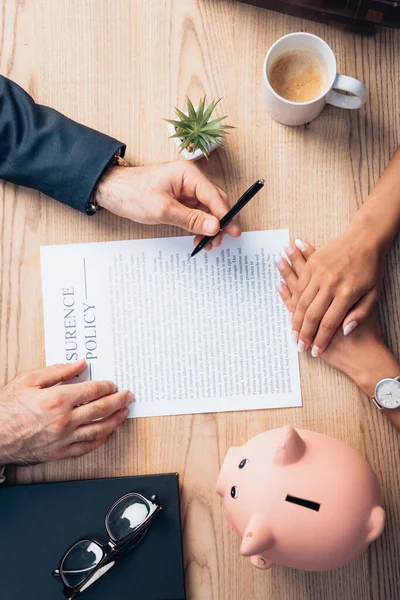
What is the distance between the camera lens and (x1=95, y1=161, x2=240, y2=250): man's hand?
772 mm

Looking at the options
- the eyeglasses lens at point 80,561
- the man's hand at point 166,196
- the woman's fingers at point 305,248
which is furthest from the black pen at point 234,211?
the eyeglasses lens at point 80,561

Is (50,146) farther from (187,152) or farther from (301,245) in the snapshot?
(301,245)

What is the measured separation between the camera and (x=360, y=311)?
796 millimetres

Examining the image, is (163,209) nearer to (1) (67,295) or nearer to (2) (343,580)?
(1) (67,295)

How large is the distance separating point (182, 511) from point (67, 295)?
0.37 metres

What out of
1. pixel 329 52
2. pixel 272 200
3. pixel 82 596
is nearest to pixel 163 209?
pixel 272 200

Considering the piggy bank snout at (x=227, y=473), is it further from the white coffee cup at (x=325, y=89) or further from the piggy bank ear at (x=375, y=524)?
the white coffee cup at (x=325, y=89)

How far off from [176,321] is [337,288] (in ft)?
0.81

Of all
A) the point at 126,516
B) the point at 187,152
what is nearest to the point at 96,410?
the point at 126,516

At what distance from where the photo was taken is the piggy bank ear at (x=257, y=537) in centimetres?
63

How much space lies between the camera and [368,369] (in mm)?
805

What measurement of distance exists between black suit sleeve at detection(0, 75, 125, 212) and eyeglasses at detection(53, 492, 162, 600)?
46cm

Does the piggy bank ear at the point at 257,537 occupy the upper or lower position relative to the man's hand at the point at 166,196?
lower

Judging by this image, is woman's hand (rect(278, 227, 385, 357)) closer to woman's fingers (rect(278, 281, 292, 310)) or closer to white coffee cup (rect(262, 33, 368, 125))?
woman's fingers (rect(278, 281, 292, 310))
